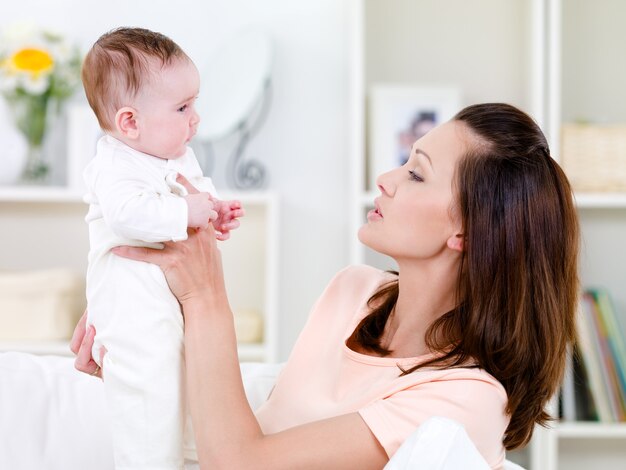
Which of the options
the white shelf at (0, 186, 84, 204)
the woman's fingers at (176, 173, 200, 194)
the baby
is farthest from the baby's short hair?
the white shelf at (0, 186, 84, 204)

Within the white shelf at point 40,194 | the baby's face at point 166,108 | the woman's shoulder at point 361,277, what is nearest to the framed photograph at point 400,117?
the white shelf at point 40,194

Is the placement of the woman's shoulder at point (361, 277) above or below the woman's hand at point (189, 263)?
below

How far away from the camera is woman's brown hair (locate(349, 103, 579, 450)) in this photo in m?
1.36

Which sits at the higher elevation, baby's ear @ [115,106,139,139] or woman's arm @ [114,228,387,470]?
baby's ear @ [115,106,139,139]

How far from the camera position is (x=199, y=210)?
125 centimetres

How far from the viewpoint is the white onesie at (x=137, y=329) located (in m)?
1.27

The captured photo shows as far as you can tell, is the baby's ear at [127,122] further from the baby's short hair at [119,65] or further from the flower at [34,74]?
the flower at [34,74]

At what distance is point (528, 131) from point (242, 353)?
1.51 metres

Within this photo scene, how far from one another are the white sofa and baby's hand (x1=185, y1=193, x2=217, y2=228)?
0.44 metres

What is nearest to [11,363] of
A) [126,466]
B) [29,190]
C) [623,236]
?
[126,466]

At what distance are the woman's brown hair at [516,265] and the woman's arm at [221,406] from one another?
0.18 metres

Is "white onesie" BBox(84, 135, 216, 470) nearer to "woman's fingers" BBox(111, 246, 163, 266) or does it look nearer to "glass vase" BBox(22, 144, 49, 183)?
"woman's fingers" BBox(111, 246, 163, 266)

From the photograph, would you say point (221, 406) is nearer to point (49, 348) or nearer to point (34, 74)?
point (49, 348)

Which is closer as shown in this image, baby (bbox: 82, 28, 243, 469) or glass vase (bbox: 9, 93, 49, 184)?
baby (bbox: 82, 28, 243, 469)
